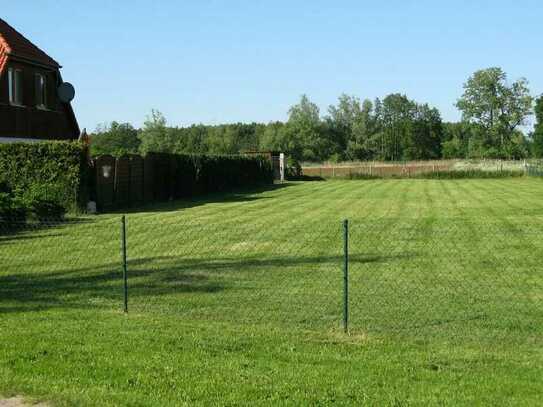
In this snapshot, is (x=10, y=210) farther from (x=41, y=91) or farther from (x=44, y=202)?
(x=41, y=91)

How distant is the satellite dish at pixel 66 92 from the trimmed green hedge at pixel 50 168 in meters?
7.96

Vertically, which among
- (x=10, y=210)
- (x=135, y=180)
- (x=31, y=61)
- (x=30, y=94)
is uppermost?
(x=31, y=61)

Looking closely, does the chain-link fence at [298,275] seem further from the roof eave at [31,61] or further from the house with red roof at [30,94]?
the roof eave at [31,61]

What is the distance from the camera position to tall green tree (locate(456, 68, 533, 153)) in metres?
105

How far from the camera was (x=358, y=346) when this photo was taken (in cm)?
721

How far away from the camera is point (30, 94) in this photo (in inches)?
1148

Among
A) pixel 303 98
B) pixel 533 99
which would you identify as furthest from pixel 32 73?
pixel 303 98

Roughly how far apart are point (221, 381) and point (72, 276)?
6488 millimetres

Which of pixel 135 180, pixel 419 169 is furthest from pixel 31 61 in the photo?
pixel 419 169

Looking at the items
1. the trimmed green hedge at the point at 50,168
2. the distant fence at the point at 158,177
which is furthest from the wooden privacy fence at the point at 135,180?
the trimmed green hedge at the point at 50,168

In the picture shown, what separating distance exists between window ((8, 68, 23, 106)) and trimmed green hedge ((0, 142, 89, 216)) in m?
4.95

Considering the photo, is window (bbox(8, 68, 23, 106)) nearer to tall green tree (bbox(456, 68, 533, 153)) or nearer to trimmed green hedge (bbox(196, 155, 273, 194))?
trimmed green hedge (bbox(196, 155, 273, 194))

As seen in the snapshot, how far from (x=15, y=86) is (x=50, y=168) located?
257 inches

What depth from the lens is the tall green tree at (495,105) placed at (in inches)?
4134
